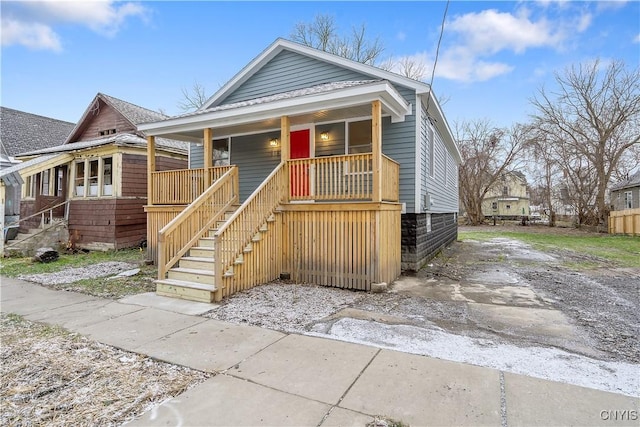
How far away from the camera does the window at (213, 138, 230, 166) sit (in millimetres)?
10922

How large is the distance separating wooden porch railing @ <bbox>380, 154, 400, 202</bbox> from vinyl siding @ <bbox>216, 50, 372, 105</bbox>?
9.92 feet

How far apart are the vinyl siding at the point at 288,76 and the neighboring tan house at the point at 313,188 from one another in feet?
0.12

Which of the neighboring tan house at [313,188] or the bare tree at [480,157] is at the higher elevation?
the bare tree at [480,157]

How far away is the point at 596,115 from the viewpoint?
21.1m

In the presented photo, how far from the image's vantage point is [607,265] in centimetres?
887

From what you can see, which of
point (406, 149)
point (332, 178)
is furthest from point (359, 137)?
point (332, 178)

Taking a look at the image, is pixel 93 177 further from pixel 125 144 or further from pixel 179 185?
pixel 179 185

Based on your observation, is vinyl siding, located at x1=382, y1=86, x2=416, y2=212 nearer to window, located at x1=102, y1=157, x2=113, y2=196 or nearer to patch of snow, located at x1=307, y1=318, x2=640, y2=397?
patch of snow, located at x1=307, y1=318, x2=640, y2=397

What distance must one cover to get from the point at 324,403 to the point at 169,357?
1.78 metres

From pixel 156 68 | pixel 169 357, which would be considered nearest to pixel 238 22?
pixel 156 68

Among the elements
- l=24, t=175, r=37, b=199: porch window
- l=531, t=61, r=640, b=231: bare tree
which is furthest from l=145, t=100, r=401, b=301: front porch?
l=531, t=61, r=640, b=231: bare tree

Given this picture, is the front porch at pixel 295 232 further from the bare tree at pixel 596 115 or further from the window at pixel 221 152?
the bare tree at pixel 596 115

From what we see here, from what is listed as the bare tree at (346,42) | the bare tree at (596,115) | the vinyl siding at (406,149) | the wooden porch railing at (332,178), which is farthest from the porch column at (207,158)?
the bare tree at (596,115)

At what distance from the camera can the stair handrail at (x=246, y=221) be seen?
544cm
